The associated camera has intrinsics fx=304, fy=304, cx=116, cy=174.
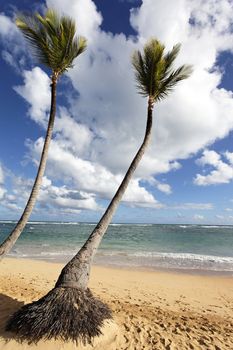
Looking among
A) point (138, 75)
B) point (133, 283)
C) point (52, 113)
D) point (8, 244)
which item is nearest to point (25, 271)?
point (133, 283)

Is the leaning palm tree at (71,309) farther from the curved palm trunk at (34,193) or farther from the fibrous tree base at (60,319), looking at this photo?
the curved palm trunk at (34,193)

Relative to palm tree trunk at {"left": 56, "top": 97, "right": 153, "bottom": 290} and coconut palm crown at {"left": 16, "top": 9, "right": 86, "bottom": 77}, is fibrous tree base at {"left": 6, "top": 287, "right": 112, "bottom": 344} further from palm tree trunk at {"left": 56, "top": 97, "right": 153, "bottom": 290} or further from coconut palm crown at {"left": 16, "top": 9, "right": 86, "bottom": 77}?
coconut palm crown at {"left": 16, "top": 9, "right": 86, "bottom": 77}

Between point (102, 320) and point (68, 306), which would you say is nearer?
point (68, 306)

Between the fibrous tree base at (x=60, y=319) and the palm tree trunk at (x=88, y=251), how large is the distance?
234 mm

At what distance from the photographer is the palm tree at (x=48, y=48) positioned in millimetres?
8242

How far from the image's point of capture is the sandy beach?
654cm

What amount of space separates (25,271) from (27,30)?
12.2 meters

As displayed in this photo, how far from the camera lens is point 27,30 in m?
8.41

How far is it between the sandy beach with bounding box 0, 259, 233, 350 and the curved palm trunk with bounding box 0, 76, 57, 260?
5.32 ft

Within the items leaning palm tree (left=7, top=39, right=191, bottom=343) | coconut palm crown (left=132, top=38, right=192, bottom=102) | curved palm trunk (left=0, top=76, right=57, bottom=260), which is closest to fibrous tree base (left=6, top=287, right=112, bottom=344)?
leaning palm tree (left=7, top=39, right=191, bottom=343)

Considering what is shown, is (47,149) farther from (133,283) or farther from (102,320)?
(133,283)

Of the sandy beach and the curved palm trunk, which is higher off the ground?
the curved palm trunk

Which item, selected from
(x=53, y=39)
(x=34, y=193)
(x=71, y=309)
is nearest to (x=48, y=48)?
(x=53, y=39)

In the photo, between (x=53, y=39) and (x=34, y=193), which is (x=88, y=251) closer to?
(x=34, y=193)
